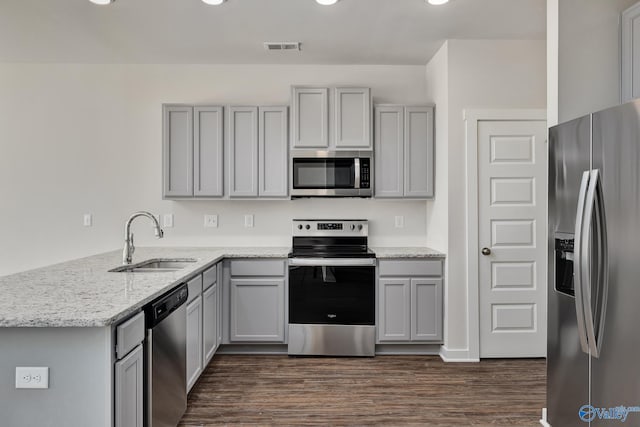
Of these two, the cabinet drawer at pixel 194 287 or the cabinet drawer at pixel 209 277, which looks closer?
the cabinet drawer at pixel 194 287

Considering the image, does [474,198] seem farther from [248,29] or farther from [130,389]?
[130,389]

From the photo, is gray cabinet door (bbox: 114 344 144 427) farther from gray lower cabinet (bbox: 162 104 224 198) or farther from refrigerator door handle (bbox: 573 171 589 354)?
gray lower cabinet (bbox: 162 104 224 198)

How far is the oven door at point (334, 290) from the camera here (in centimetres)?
348

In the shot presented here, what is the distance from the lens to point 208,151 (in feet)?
12.2

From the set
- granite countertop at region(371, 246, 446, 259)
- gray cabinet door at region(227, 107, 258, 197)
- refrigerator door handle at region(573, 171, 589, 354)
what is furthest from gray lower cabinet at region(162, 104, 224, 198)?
refrigerator door handle at region(573, 171, 589, 354)

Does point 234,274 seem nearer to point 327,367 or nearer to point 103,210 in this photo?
point 327,367

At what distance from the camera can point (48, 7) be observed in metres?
2.85

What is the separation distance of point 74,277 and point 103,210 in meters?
1.91

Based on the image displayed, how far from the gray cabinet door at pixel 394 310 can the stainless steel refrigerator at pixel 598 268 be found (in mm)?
1526

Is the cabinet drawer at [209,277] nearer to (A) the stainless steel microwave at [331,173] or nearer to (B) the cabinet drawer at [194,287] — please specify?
(B) the cabinet drawer at [194,287]

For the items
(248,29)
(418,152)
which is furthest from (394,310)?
(248,29)

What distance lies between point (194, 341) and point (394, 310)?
1.70 m

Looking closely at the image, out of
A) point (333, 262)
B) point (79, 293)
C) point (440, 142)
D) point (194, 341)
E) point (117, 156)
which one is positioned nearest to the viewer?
point (79, 293)

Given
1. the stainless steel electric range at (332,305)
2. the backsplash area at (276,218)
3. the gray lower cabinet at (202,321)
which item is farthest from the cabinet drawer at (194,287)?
the backsplash area at (276,218)
